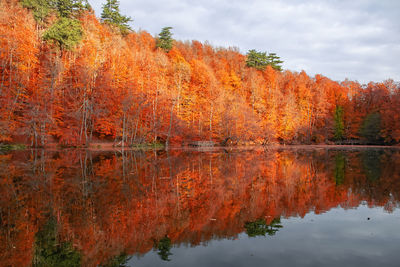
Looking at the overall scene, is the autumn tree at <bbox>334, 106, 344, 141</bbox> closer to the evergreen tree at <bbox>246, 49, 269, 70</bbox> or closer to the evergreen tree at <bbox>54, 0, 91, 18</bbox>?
the evergreen tree at <bbox>246, 49, 269, 70</bbox>

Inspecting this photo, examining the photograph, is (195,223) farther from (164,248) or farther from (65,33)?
(65,33)

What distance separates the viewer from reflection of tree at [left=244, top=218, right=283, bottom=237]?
567cm

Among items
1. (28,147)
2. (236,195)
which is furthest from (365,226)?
(28,147)

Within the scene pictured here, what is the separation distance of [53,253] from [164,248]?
1830mm

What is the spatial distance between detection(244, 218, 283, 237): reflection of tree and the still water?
22mm

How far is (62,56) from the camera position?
118 ft

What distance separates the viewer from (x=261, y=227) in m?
6.01

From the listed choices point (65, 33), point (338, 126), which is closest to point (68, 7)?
point (65, 33)

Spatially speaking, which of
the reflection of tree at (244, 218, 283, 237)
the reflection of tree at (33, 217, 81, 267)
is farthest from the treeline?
the reflection of tree at (244, 218, 283, 237)

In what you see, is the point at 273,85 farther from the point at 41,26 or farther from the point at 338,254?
the point at 338,254

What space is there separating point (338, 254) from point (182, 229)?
2.94 meters

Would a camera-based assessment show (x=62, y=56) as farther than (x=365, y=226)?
Yes

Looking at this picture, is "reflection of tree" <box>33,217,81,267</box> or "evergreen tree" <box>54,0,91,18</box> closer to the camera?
"reflection of tree" <box>33,217,81,267</box>

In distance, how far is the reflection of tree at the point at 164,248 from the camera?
14.9ft
